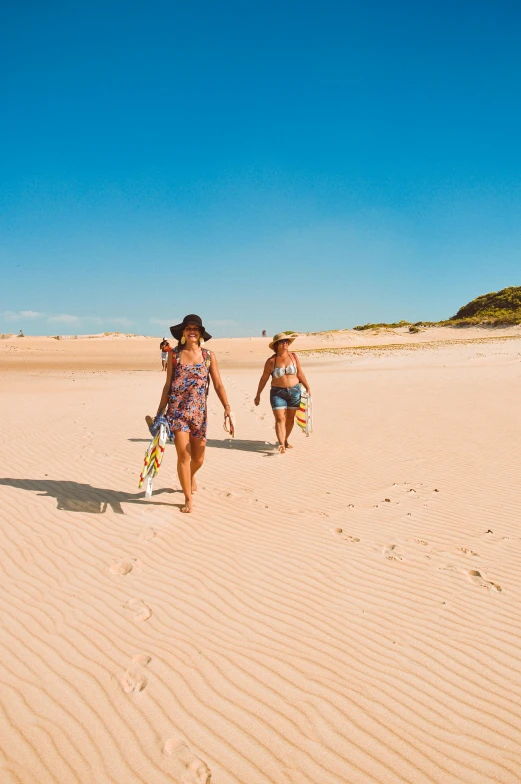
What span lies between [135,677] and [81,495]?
4031mm

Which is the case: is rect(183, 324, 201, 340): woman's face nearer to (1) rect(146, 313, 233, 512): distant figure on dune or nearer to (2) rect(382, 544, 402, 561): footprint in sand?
(1) rect(146, 313, 233, 512): distant figure on dune

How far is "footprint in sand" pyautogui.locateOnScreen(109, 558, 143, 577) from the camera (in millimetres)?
4455

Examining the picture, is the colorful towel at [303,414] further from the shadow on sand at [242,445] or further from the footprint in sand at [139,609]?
the footprint in sand at [139,609]

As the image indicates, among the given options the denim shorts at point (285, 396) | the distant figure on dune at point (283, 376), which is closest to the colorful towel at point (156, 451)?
the distant figure on dune at point (283, 376)

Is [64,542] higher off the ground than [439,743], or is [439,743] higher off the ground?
[64,542]

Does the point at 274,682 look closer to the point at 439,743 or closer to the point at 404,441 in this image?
the point at 439,743

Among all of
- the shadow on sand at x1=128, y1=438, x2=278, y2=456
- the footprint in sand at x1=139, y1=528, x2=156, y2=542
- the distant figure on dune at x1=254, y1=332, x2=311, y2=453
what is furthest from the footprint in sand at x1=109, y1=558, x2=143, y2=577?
the shadow on sand at x1=128, y1=438, x2=278, y2=456

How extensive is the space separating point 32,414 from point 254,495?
31.1 feet

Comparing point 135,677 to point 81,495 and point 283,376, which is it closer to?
point 81,495

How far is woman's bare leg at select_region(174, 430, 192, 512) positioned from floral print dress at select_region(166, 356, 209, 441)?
77mm

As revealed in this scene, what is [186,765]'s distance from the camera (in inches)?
97.5

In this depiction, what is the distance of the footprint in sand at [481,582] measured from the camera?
13.9 ft

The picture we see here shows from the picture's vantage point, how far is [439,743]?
8.75ft

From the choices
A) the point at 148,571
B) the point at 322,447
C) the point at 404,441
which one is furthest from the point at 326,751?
the point at 404,441
